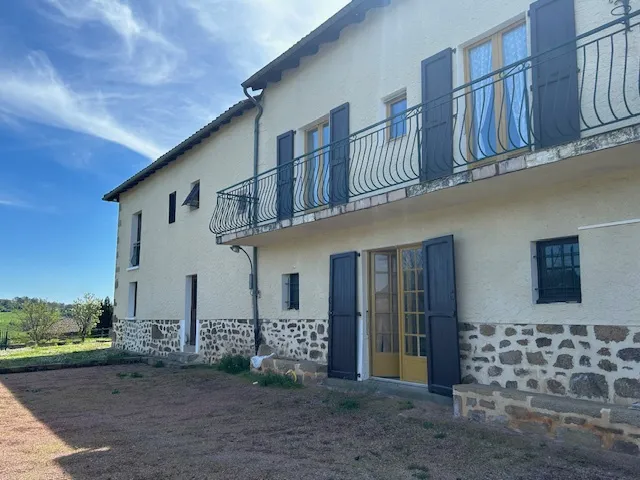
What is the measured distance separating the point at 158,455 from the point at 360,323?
4037mm

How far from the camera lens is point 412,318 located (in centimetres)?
763

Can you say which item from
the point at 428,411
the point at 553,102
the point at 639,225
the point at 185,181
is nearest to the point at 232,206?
the point at 185,181

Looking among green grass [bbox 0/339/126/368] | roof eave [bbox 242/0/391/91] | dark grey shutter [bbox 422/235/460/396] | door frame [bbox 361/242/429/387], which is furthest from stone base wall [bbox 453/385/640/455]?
green grass [bbox 0/339/126/368]

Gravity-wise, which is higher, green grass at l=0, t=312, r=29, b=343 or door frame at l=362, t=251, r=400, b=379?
door frame at l=362, t=251, r=400, b=379

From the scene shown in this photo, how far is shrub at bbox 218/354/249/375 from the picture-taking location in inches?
412

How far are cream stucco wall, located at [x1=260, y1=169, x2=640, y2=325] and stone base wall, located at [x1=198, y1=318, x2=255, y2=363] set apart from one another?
3701 millimetres

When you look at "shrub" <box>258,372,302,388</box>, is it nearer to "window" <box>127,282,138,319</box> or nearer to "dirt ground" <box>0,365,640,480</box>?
"dirt ground" <box>0,365,640,480</box>

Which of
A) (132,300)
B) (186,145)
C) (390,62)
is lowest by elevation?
(132,300)

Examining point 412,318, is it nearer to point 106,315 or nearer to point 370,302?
point 370,302

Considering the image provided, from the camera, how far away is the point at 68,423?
663cm

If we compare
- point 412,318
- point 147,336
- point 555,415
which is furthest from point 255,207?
point 147,336

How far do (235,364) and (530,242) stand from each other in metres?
7.04

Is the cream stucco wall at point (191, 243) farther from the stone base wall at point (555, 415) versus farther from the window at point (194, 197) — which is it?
the stone base wall at point (555, 415)

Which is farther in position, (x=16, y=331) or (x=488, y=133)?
(x=16, y=331)
